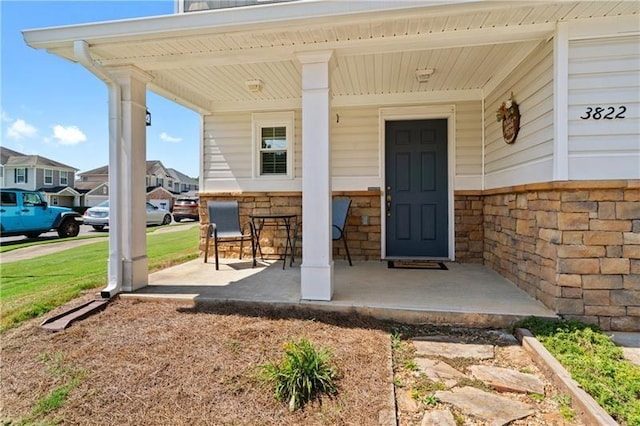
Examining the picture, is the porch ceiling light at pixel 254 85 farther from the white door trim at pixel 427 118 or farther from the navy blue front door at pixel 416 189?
the navy blue front door at pixel 416 189

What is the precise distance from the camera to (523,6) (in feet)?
7.72

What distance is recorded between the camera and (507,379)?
1961 millimetres

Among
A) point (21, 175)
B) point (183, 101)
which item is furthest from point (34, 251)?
point (21, 175)

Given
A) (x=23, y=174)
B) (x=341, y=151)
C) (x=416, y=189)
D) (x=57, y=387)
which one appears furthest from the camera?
(x=23, y=174)

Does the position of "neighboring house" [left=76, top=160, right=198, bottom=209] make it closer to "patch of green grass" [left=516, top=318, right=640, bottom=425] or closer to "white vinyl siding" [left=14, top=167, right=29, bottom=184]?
"white vinyl siding" [left=14, top=167, right=29, bottom=184]

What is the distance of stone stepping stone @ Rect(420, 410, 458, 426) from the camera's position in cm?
160

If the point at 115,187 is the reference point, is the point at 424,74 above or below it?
above

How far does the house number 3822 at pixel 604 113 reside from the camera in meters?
2.53

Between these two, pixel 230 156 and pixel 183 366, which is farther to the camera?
pixel 230 156

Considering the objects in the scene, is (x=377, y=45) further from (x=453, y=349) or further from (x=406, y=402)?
(x=406, y=402)

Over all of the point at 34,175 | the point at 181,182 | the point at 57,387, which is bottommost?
the point at 57,387

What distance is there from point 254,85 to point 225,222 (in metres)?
1.89

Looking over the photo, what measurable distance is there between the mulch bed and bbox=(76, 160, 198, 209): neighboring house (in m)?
25.5

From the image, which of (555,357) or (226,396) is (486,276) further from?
(226,396)
